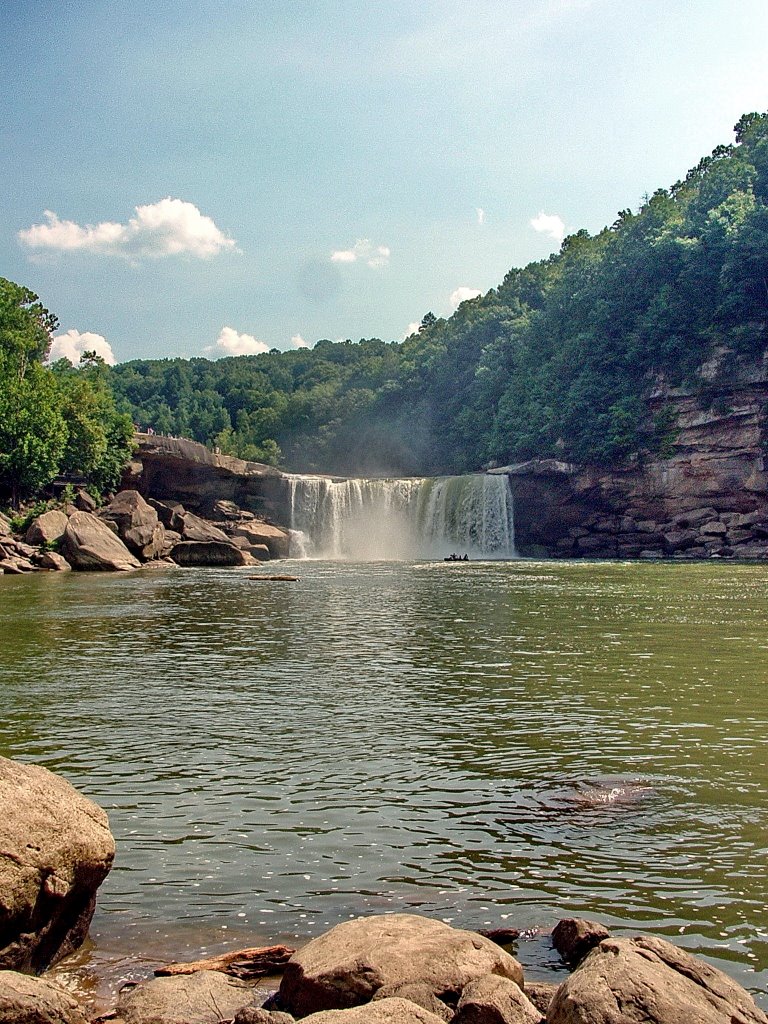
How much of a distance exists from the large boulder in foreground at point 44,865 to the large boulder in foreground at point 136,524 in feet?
148

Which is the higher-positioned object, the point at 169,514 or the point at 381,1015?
the point at 169,514

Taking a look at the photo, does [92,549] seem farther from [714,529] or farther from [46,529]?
[714,529]

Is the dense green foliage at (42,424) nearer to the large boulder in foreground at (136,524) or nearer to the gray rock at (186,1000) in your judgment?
the large boulder in foreground at (136,524)

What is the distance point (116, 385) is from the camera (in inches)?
5979

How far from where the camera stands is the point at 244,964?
5.89 m

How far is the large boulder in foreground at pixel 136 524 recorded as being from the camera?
50375 mm

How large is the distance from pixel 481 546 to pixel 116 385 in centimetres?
10629

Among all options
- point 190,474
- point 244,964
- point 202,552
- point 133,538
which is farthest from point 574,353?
point 244,964

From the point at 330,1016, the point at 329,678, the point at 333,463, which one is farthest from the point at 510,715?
the point at 333,463

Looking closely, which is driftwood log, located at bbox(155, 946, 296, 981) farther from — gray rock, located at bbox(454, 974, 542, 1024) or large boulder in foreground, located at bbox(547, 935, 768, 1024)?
large boulder in foreground, located at bbox(547, 935, 768, 1024)

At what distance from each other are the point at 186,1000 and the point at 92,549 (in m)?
42.8

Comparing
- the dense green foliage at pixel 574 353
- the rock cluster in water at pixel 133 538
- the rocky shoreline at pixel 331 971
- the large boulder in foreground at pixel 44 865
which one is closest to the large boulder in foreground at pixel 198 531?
the rock cluster in water at pixel 133 538

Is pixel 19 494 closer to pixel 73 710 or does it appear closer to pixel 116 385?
pixel 73 710

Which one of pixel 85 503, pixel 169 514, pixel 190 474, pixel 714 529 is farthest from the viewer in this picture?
pixel 190 474
